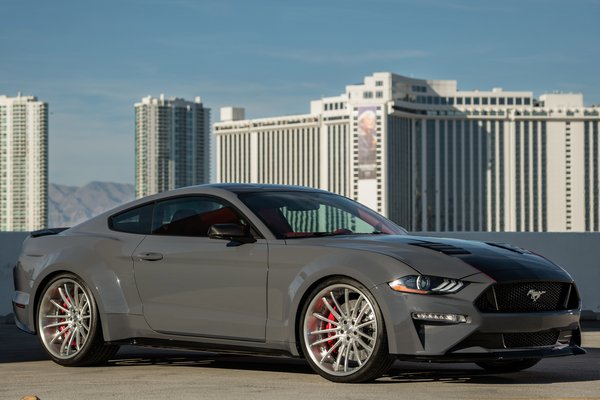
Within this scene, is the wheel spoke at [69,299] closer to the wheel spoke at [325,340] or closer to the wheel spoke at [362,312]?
the wheel spoke at [325,340]

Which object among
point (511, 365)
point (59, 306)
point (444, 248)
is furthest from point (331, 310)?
point (59, 306)

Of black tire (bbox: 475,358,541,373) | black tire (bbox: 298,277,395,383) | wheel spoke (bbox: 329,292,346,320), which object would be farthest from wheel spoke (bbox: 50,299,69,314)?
black tire (bbox: 475,358,541,373)

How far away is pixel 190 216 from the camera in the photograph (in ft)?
26.9

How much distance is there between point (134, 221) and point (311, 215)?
4.50ft

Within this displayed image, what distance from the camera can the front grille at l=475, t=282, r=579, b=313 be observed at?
6.94 m

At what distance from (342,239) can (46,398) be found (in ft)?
6.97

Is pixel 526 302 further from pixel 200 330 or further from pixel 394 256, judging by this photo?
pixel 200 330

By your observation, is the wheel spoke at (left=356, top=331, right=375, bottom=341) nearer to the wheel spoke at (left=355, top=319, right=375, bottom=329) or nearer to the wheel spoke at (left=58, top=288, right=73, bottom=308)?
the wheel spoke at (left=355, top=319, right=375, bottom=329)

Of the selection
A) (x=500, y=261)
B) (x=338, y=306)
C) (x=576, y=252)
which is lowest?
(x=338, y=306)

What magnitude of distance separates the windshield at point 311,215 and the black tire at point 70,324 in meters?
1.41

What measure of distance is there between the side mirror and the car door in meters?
0.04

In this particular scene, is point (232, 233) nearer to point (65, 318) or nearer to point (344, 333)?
point (344, 333)

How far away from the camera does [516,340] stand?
7.02 meters

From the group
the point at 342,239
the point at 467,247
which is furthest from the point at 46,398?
the point at 467,247
